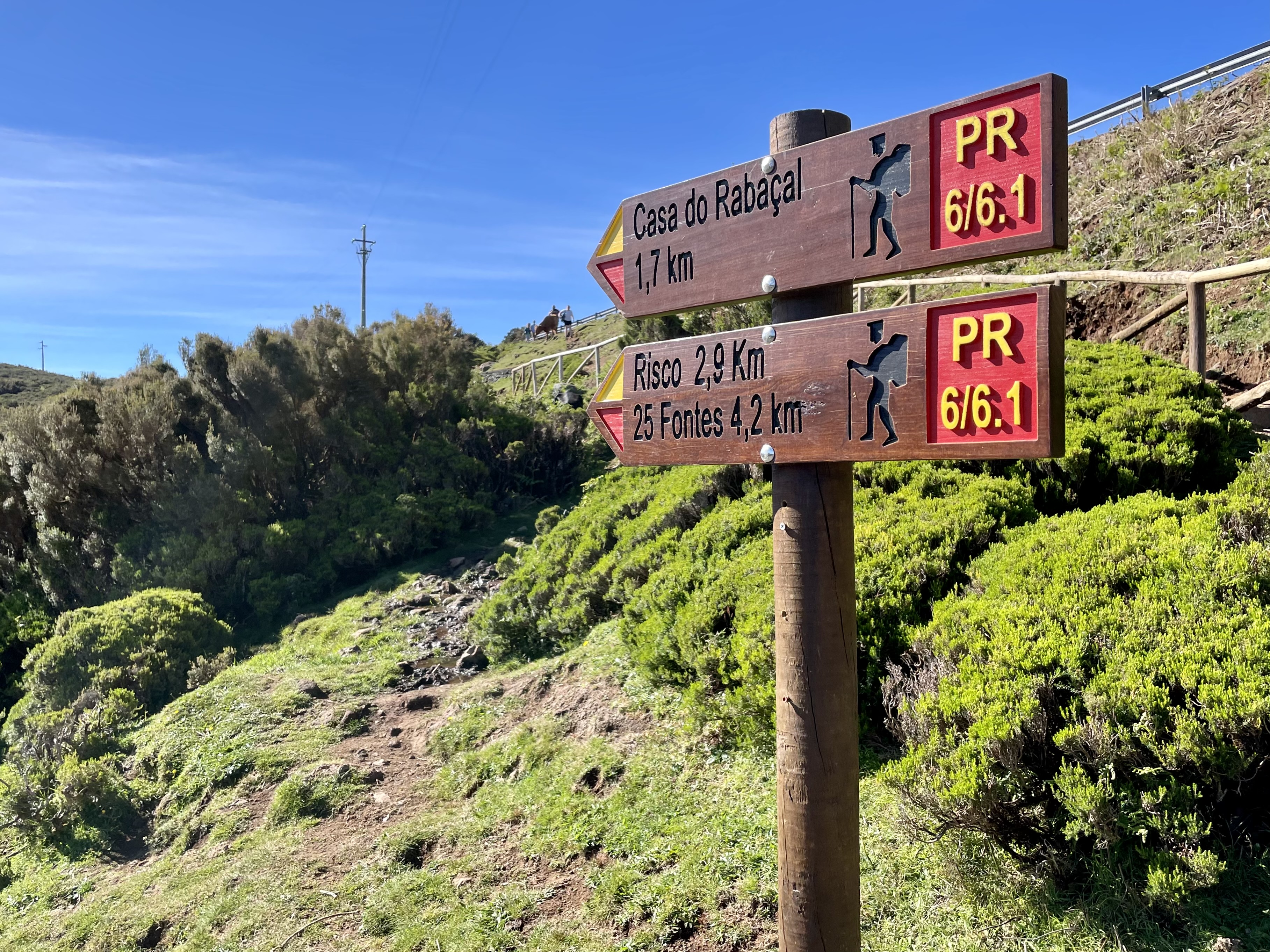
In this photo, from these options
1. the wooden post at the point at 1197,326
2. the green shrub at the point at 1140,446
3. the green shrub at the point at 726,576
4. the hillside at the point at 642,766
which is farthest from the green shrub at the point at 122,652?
the wooden post at the point at 1197,326

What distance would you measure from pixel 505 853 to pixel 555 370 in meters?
20.2

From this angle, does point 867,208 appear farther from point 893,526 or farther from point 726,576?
point 726,576

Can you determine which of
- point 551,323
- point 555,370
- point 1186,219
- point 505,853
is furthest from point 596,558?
point 551,323

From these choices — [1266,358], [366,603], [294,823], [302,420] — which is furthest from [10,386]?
[1266,358]

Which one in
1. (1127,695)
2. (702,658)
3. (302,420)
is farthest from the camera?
(302,420)

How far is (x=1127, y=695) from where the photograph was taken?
9.42 ft

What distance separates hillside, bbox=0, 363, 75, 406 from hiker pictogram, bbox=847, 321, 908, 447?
159ft

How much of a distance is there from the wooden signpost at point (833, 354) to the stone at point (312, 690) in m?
6.07

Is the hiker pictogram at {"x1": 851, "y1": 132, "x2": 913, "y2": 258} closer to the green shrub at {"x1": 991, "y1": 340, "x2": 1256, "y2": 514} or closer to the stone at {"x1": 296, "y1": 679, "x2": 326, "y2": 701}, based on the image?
the green shrub at {"x1": 991, "y1": 340, "x2": 1256, "y2": 514}

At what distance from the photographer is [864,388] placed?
85.3 inches

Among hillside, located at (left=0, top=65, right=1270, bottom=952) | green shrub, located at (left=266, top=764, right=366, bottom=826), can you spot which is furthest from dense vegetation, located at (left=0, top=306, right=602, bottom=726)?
green shrub, located at (left=266, top=764, right=366, bottom=826)

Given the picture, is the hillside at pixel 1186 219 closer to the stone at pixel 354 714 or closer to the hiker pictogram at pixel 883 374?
the hiker pictogram at pixel 883 374

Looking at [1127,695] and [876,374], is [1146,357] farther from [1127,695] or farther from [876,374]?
[876,374]

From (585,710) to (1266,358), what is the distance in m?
5.98
